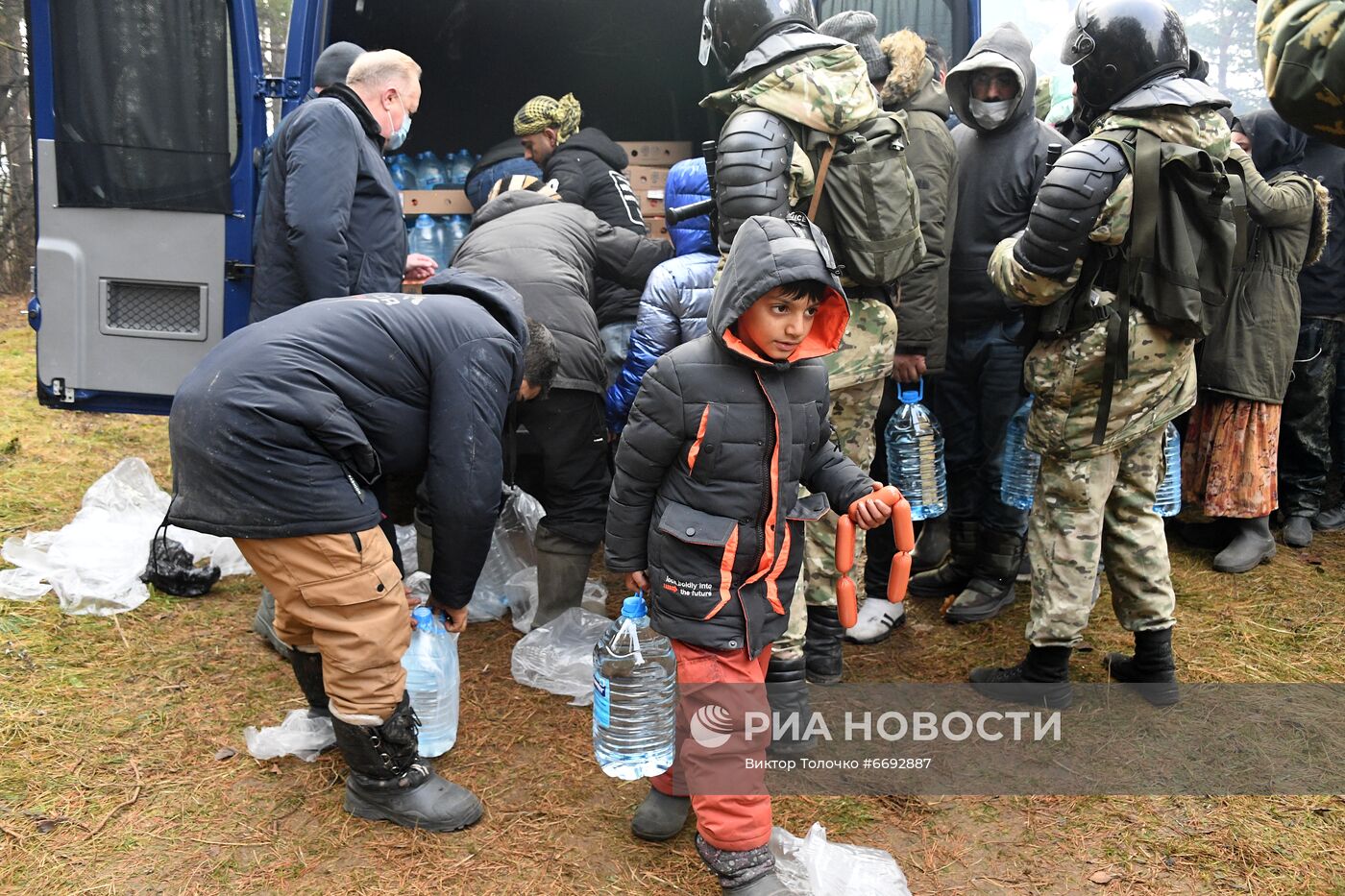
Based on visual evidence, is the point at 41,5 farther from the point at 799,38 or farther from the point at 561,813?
the point at 561,813

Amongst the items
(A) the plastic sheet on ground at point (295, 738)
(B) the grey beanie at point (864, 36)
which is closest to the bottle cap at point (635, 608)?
(A) the plastic sheet on ground at point (295, 738)

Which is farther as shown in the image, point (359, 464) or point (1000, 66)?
point (1000, 66)

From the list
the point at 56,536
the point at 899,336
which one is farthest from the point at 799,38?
the point at 56,536

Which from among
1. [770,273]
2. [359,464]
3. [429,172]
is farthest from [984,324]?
[429,172]

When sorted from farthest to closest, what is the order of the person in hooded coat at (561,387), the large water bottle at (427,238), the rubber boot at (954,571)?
the large water bottle at (427,238), the rubber boot at (954,571), the person in hooded coat at (561,387)

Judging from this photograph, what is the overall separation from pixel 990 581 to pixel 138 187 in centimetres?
411

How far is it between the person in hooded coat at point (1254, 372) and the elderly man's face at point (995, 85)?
1496mm

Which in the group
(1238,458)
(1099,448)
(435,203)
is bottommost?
(1238,458)

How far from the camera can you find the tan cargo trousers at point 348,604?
2.71 meters

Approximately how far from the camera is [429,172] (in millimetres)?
7242

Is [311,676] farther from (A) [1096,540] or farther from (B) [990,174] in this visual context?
(B) [990,174]

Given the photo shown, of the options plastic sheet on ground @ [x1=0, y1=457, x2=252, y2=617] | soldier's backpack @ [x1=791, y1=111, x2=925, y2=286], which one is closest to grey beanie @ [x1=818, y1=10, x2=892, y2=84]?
soldier's backpack @ [x1=791, y1=111, x2=925, y2=286]

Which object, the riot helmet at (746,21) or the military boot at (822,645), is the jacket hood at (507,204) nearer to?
the riot helmet at (746,21)

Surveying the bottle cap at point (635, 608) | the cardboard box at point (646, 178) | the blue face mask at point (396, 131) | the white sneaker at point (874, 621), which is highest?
the blue face mask at point (396, 131)
